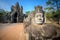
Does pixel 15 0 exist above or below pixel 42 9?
above

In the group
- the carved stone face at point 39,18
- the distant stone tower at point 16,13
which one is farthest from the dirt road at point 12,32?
the carved stone face at point 39,18

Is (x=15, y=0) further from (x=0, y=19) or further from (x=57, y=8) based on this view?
(x=57, y=8)

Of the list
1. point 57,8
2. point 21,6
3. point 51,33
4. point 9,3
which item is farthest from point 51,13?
point 9,3

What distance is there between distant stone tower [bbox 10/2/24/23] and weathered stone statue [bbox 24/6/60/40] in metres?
0.11

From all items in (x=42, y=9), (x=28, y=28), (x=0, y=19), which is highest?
(x=42, y=9)

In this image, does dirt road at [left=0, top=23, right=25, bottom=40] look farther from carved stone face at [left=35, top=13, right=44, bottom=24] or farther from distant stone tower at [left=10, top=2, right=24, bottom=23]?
carved stone face at [left=35, top=13, right=44, bottom=24]

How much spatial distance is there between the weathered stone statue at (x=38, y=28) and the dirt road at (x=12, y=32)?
10cm

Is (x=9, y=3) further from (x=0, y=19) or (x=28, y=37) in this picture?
(x=28, y=37)

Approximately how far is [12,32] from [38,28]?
1.48 feet

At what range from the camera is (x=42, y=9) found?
7.38 feet

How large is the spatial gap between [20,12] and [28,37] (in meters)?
0.45

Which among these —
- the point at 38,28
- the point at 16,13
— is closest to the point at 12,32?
the point at 16,13

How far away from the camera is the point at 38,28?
219cm

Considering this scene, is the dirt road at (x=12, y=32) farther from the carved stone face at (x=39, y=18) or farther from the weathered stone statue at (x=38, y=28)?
the carved stone face at (x=39, y=18)
